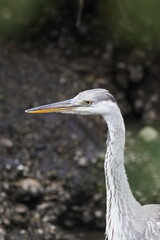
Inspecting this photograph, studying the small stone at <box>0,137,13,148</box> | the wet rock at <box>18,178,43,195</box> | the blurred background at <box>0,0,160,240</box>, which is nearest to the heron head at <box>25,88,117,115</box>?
the blurred background at <box>0,0,160,240</box>

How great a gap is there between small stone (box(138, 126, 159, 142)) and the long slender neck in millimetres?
1970

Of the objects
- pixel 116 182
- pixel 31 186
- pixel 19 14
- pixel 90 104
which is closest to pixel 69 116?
pixel 31 186

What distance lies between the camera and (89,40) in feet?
20.7

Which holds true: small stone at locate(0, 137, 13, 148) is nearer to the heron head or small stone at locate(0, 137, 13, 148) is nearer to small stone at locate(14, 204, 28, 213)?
small stone at locate(14, 204, 28, 213)

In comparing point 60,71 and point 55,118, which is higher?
point 60,71

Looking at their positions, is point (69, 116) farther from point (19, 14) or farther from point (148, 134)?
point (19, 14)

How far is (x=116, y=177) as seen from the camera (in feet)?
12.3

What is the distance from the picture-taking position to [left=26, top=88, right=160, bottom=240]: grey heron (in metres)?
3.58

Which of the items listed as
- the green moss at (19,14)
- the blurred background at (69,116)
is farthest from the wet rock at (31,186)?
the green moss at (19,14)

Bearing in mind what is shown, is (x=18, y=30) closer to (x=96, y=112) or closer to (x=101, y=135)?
(x=101, y=135)

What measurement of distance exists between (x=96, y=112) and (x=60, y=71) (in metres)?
2.54

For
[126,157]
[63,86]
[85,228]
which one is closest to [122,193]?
[85,228]

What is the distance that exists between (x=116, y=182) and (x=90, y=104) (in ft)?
1.52

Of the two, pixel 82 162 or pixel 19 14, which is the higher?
pixel 19 14
